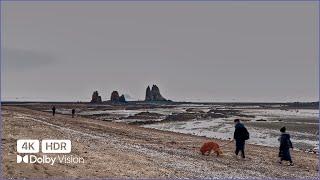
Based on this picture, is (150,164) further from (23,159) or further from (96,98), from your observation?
(96,98)

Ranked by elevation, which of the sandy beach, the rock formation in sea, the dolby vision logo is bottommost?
the sandy beach

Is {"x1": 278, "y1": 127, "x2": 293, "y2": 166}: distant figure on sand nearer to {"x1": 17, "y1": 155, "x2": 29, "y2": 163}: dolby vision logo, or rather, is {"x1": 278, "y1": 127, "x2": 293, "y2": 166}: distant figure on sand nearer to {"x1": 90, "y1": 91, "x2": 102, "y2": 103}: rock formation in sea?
{"x1": 17, "y1": 155, "x2": 29, "y2": 163}: dolby vision logo

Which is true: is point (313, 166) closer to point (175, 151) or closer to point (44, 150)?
point (175, 151)

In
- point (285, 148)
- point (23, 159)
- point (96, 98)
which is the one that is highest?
point (96, 98)

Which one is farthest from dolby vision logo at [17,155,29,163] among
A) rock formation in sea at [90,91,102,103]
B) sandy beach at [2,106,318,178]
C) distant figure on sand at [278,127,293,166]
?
rock formation in sea at [90,91,102,103]

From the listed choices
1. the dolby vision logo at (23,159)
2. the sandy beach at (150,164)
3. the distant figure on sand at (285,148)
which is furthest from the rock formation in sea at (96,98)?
the dolby vision logo at (23,159)

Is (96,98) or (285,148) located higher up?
(96,98)

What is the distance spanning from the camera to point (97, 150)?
20703 millimetres

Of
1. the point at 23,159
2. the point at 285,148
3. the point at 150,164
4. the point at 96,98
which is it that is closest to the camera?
the point at 23,159

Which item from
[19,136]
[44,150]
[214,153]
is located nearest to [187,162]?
[214,153]

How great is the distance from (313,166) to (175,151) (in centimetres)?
628

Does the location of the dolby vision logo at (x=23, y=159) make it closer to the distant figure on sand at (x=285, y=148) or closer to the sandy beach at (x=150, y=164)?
the sandy beach at (x=150, y=164)

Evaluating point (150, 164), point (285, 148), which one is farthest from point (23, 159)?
point (285, 148)

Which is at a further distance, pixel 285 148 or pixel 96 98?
pixel 96 98
